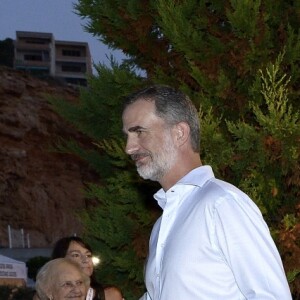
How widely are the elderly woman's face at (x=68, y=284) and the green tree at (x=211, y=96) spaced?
1938mm

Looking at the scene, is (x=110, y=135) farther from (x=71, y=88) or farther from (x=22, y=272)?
(x=71, y=88)

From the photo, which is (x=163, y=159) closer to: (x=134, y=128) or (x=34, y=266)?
(x=134, y=128)

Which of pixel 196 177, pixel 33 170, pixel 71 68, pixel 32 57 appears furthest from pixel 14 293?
pixel 71 68

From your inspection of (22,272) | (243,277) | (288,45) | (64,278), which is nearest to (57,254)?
(64,278)

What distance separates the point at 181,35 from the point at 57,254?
83.6 inches

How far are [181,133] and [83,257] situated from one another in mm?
3759

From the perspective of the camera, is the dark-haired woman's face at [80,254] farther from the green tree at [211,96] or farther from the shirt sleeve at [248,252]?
the shirt sleeve at [248,252]

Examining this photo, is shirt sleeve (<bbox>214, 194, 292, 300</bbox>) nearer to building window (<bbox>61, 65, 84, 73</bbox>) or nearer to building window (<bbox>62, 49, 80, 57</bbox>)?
building window (<bbox>61, 65, 84, 73</bbox>)

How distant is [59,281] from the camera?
4.62m

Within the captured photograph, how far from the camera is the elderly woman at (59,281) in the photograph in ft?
15.1

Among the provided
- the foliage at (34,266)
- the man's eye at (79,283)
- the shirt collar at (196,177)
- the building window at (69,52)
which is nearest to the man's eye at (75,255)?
the man's eye at (79,283)

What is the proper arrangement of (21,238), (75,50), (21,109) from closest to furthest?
(21,238), (21,109), (75,50)

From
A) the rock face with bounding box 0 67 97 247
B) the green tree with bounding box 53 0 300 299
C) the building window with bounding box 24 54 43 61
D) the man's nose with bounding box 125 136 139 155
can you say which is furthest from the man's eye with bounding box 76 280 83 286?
the building window with bounding box 24 54 43 61

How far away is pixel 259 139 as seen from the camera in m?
6.09
